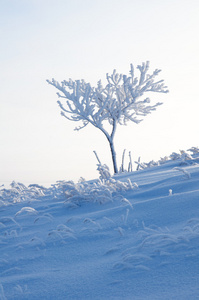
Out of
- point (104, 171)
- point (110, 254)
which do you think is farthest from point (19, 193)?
point (110, 254)

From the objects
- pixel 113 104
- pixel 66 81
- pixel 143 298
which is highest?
pixel 66 81

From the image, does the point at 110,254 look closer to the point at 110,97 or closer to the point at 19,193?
the point at 19,193

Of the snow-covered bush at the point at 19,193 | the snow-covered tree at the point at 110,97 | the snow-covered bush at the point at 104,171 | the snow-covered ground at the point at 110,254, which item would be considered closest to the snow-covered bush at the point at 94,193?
the snow-covered ground at the point at 110,254

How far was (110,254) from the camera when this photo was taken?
180cm

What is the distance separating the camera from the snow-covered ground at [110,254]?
53.5 inches

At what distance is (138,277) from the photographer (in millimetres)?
1417

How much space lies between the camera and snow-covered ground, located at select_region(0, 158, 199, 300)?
53.5 inches

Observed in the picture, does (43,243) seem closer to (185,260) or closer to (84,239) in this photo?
(84,239)

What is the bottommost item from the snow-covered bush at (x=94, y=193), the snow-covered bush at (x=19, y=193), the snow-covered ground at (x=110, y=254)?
the snow-covered ground at (x=110, y=254)

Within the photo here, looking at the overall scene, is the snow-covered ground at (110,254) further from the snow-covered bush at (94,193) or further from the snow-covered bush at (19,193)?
the snow-covered bush at (19,193)

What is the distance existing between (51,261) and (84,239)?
324 millimetres

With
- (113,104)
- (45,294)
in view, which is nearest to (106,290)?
(45,294)

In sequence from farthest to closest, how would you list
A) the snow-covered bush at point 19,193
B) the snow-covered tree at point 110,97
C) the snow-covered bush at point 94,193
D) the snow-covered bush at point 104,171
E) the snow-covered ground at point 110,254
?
the snow-covered tree at point 110,97
the snow-covered bush at point 104,171
the snow-covered bush at point 19,193
the snow-covered bush at point 94,193
the snow-covered ground at point 110,254

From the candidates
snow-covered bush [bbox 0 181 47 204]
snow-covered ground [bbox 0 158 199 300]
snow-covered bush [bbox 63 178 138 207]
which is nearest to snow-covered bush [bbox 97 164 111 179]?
snow-covered bush [bbox 0 181 47 204]
